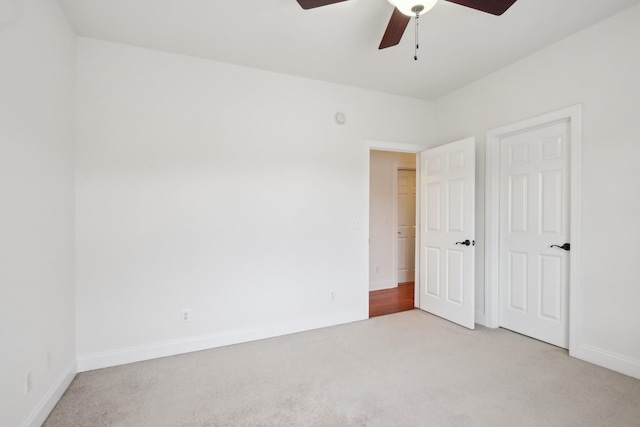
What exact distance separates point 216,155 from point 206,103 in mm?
503

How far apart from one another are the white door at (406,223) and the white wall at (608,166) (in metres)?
2.64

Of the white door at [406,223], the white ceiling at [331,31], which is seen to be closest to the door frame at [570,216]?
the white ceiling at [331,31]

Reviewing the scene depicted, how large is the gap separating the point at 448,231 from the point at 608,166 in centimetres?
149

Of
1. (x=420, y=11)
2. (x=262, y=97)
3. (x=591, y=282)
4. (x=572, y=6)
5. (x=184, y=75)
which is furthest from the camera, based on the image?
(x=262, y=97)

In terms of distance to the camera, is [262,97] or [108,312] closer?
[108,312]

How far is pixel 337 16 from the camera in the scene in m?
2.19

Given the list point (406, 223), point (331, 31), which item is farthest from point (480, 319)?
point (331, 31)

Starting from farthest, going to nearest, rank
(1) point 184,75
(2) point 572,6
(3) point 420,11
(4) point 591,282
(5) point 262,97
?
(5) point 262,97 < (1) point 184,75 < (4) point 591,282 < (2) point 572,6 < (3) point 420,11

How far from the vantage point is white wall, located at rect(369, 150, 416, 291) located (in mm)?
4867

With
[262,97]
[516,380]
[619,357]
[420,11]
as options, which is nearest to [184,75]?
[262,97]

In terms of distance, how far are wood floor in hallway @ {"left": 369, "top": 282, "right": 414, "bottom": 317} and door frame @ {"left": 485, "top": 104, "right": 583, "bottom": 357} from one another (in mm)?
1076

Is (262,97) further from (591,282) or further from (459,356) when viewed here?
A: (591,282)

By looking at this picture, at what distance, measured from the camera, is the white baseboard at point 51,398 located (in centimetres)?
167

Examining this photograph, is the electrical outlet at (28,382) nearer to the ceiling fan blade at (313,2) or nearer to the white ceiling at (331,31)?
the white ceiling at (331,31)
